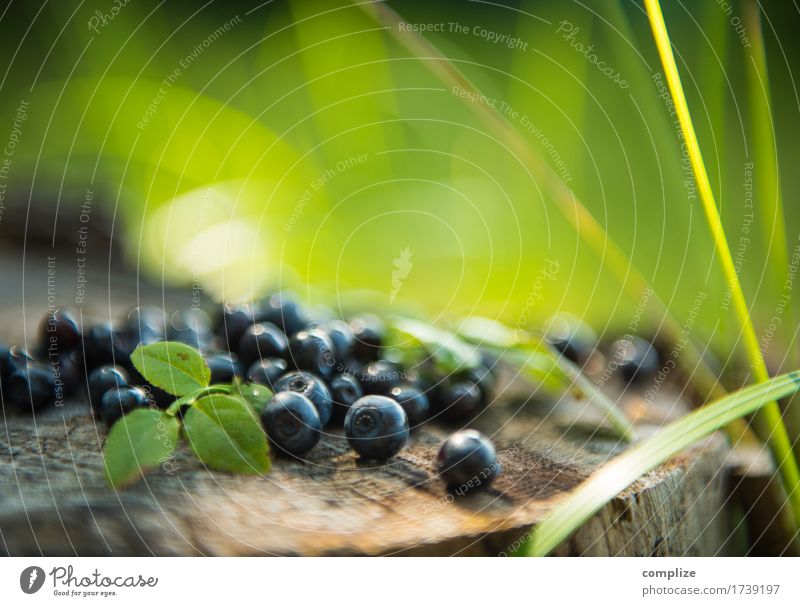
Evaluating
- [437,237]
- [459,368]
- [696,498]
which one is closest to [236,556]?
[459,368]

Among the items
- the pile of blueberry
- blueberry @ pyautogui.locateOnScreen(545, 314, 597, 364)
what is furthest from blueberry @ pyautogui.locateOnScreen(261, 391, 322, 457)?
blueberry @ pyautogui.locateOnScreen(545, 314, 597, 364)

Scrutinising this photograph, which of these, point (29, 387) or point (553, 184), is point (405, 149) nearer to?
point (553, 184)

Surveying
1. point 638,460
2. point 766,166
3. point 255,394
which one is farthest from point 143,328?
point 766,166

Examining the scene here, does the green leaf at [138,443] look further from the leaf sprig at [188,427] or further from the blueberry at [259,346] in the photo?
the blueberry at [259,346]

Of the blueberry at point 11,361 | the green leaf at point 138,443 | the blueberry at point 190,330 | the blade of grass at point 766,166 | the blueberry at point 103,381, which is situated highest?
the blade of grass at point 766,166

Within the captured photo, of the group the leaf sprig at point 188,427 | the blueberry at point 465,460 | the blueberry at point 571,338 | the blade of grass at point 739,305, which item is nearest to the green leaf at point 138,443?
the leaf sprig at point 188,427
